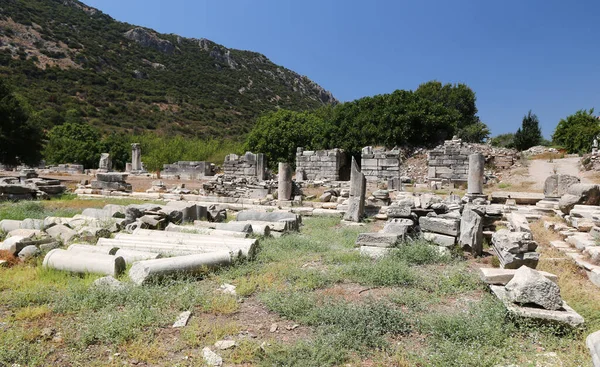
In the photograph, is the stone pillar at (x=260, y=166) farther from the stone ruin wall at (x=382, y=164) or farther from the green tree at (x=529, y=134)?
the green tree at (x=529, y=134)

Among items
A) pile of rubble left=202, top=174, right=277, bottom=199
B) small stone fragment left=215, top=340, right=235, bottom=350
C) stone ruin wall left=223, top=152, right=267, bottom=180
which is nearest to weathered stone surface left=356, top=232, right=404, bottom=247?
small stone fragment left=215, top=340, right=235, bottom=350

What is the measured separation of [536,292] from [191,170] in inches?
1170

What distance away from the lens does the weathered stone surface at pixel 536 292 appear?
4.02 m

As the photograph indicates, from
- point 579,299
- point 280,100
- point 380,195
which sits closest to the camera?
point 579,299

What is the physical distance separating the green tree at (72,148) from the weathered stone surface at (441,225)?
127ft

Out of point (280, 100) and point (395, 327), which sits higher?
point (280, 100)

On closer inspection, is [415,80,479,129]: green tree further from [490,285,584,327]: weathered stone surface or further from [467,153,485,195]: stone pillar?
[490,285,584,327]: weathered stone surface

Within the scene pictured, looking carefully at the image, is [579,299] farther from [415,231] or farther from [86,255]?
[86,255]

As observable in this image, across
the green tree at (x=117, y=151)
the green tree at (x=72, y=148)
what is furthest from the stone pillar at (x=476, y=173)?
the green tree at (x=72, y=148)

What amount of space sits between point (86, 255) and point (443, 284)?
562cm

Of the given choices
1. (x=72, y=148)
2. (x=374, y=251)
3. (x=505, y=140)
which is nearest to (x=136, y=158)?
(x=72, y=148)

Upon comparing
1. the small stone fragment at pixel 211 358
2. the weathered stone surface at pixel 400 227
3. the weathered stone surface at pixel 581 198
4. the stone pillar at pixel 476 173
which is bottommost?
the small stone fragment at pixel 211 358

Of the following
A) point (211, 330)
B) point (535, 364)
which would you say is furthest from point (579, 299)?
point (211, 330)

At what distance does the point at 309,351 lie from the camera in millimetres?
3463
